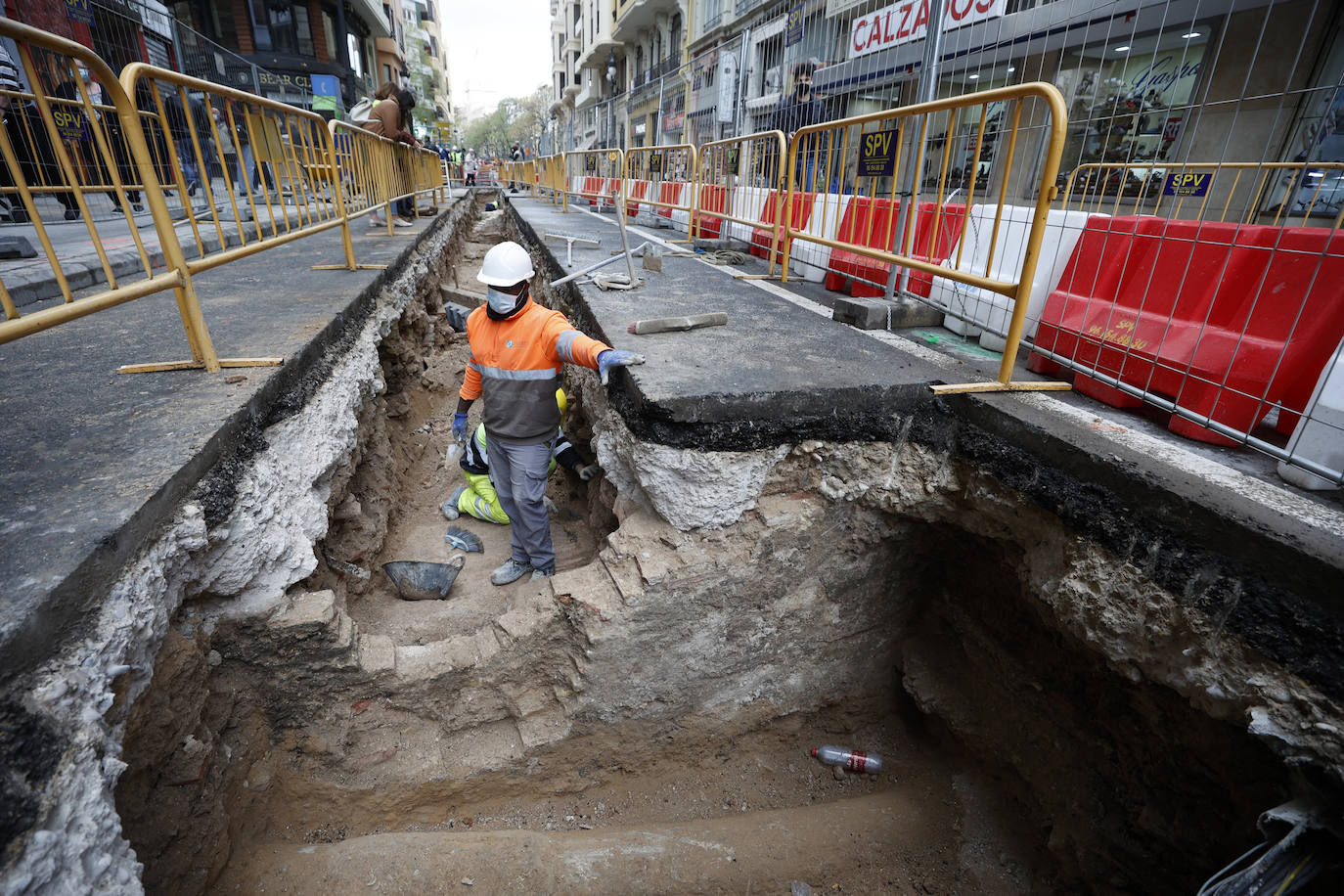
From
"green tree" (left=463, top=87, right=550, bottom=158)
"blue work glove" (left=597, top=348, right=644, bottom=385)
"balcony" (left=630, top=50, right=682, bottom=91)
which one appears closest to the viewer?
"blue work glove" (left=597, top=348, right=644, bottom=385)

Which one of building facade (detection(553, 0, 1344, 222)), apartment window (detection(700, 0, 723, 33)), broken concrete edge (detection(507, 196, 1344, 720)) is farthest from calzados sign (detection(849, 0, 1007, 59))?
apartment window (detection(700, 0, 723, 33))

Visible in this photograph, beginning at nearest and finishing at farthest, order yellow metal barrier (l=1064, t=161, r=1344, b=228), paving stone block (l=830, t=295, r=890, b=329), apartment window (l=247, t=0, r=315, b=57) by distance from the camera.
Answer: paving stone block (l=830, t=295, r=890, b=329), yellow metal barrier (l=1064, t=161, r=1344, b=228), apartment window (l=247, t=0, r=315, b=57)

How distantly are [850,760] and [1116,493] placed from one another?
2049mm

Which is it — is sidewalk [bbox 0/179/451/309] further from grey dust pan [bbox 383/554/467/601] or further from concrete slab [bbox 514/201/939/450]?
concrete slab [bbox 514/201/939/450]

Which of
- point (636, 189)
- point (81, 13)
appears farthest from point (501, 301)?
point (81, 13)

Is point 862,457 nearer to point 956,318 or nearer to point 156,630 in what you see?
point 956,318

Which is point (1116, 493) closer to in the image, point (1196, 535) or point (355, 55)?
point (1196, 535)

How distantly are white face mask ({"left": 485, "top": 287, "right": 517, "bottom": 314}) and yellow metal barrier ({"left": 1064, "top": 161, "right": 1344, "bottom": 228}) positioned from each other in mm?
4023

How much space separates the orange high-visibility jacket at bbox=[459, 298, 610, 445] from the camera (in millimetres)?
3379

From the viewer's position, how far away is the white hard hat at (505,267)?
10.7 ft

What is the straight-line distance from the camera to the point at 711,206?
8.02 meters

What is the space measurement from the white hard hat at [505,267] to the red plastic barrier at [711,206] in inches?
176

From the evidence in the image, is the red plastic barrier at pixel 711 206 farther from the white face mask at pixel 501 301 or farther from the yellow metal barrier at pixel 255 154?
the white face mask at pixel 501 301

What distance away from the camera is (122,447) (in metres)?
2.08
